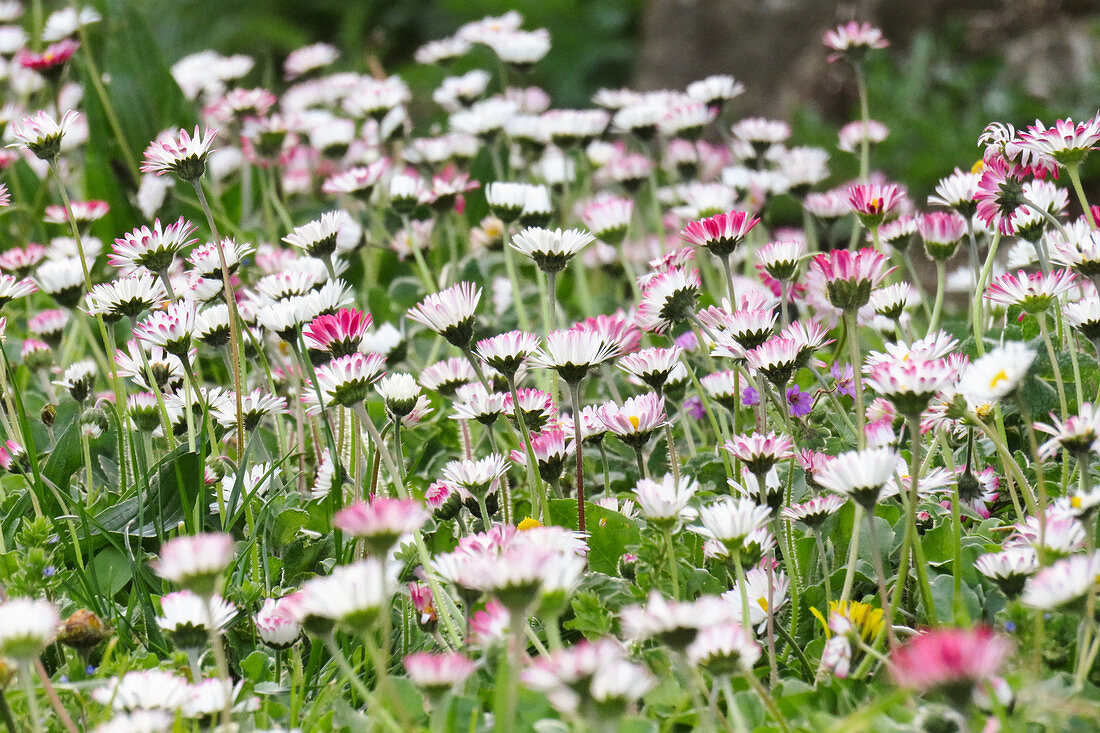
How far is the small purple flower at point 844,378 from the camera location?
4.21 ft

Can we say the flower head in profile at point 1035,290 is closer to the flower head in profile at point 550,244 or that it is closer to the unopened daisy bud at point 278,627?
the flower head in profile at point 550,244

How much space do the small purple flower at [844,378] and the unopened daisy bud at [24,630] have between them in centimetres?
86

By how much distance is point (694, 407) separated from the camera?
146 centimetres

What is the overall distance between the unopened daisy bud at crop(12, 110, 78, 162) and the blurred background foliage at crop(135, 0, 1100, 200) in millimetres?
1111

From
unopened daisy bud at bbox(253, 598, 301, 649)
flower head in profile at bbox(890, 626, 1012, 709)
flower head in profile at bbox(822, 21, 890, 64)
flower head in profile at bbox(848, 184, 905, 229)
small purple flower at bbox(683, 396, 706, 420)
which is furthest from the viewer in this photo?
flower head in profile at bbox(822, 21, 890, 64)

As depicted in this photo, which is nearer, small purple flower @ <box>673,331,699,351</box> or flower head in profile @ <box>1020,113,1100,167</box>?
flower head in profile @ <box>1020,113,1100,167</box>

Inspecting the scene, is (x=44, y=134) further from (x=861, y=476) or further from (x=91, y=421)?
(x=861, y=476)

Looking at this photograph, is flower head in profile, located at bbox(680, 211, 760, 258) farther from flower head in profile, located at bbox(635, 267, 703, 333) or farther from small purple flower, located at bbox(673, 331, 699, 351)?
small purple flower, located at bbox(673, 331, 699, 351)

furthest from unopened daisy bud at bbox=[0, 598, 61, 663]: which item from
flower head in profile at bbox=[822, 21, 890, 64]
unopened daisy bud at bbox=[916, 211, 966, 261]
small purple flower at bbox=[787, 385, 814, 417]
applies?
flower head in profile at bbox=[822, 21, 890, 64]

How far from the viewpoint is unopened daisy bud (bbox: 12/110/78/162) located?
112 cm

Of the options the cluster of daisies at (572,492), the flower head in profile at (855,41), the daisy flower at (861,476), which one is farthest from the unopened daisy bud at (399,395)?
the flower head in profile at (855,41)

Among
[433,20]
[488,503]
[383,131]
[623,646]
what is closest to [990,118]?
[383,131]

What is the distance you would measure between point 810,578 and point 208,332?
0.68m

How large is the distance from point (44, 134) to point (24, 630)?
0.61 meters
